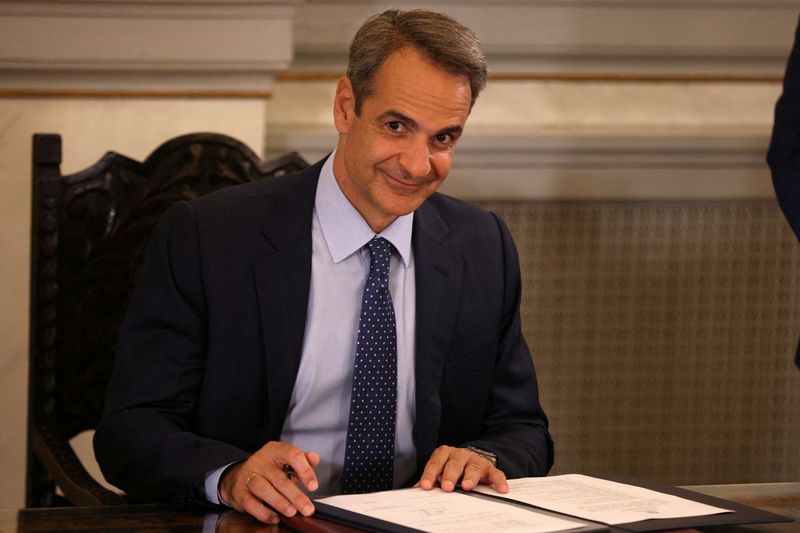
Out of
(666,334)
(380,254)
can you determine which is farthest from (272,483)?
(666,334)

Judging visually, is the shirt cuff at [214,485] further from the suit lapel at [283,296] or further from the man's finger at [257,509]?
the suit lapel at [283,296]

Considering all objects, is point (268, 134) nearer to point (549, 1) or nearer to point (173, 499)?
point (549, 1)

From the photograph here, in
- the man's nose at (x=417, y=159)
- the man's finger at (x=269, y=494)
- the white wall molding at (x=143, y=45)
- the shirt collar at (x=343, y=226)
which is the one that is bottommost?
the man's finger at (x=269, y=494)

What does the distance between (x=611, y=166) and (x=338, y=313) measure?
4.23 ft

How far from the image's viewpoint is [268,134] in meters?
2.55

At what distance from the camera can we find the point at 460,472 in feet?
4.51

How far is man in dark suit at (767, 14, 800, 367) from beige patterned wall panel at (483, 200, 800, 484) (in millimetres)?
693

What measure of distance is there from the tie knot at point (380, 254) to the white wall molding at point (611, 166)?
1.00 m

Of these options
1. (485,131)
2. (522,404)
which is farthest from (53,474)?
(485,131)

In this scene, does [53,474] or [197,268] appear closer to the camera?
[197,268]

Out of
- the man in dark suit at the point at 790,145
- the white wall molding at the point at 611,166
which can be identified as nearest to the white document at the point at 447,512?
the man in dark suit at the point at 790,145

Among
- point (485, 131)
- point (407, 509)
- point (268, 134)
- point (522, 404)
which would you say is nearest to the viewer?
point (407, 509)

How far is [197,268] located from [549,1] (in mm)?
1421

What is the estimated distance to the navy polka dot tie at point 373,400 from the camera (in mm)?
1607
